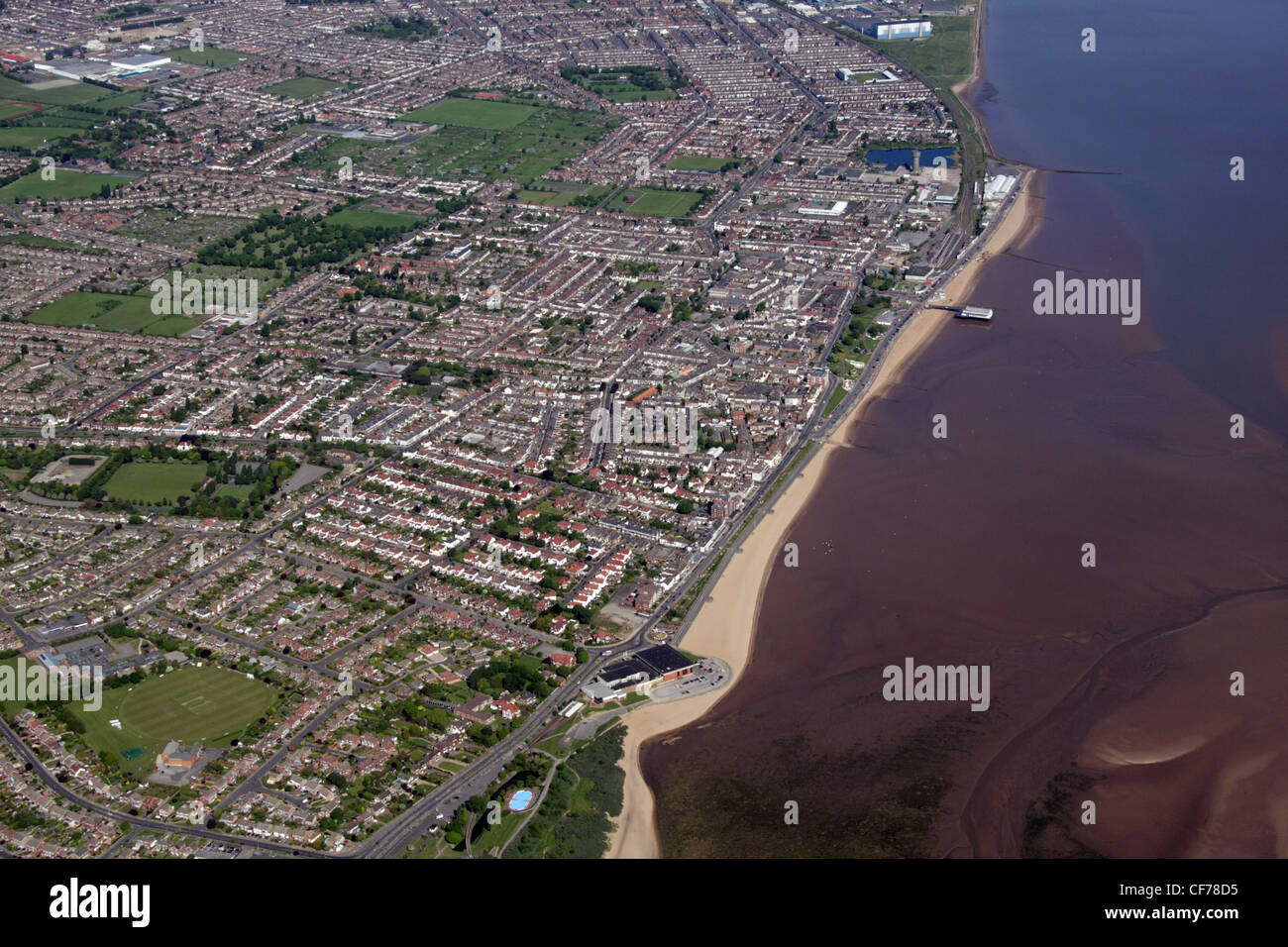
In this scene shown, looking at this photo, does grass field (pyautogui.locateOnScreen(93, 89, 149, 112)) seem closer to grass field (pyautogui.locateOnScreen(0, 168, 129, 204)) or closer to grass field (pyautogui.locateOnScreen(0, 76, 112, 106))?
grass field (pyautogui.locateOnScreen(0, 76, 112, 106))

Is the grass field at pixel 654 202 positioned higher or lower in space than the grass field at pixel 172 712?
higher

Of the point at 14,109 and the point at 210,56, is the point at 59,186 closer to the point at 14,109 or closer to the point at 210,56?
the point at 14,109

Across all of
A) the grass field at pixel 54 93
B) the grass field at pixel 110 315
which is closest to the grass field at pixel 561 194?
the grass field at pixel 110 315

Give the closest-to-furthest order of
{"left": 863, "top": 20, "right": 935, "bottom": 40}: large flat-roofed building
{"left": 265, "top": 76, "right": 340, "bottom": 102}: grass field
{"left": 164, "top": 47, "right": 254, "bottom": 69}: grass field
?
{"left": 265, "top": 76, "right": 340, "bottom": 102}: grass field < {"left": 164, "top": 47, "right": 254, "bottom": 69}: grass field < {"left": 863, "top": 20, "right": 935, "bottom": 40}: large flat-roofed building

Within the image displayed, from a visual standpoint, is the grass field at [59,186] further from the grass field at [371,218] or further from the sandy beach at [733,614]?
the sandy beach at [733,614]

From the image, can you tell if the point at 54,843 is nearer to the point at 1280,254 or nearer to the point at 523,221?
the point at 523,221

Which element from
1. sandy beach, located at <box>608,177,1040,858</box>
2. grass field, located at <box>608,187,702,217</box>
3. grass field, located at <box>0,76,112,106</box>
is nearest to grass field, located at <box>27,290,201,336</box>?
grass field, located at <box>608,187,702,217</box>

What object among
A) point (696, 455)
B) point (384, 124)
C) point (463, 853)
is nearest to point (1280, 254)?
point (696, 455)
